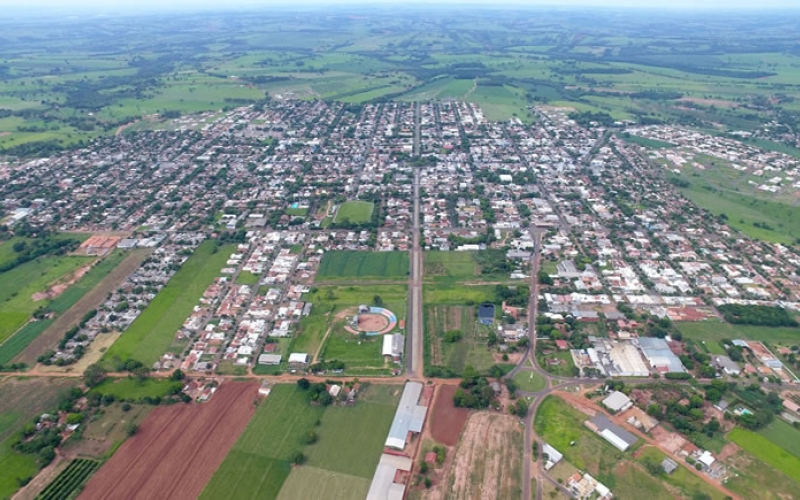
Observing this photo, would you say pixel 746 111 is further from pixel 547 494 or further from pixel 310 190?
pixel 547 494

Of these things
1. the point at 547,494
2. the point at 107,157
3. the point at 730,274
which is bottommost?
the point at 547,494

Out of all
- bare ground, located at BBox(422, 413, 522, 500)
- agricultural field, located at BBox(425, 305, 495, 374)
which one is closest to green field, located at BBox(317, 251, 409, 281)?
agricultural field, located at BBox(425, 305, 495, 374)

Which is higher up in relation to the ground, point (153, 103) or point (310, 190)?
point (153, 103)

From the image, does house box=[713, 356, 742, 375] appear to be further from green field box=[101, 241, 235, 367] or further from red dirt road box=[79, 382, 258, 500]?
green field box=[101, 241, 235, 367]

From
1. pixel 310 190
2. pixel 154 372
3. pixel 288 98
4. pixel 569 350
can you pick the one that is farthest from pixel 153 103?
pixel 569 350

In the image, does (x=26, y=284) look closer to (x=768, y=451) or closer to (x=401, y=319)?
(x=401, y=319)

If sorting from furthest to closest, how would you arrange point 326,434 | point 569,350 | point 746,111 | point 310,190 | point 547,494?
point 746,111 < point 310,190 < point 569,350 < point 326,434 < point 547,494
